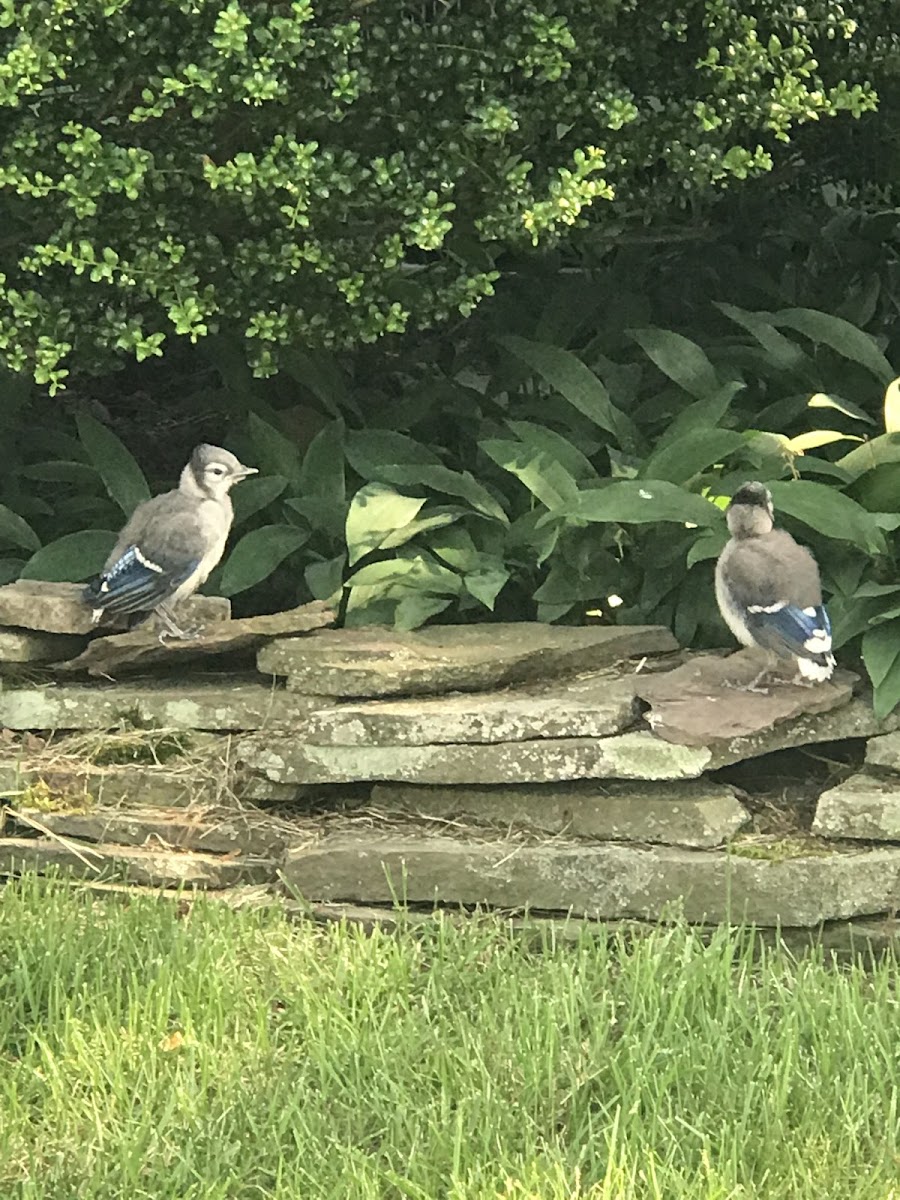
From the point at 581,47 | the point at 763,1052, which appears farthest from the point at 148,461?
the point at 763,1052

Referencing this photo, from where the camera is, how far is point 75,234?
432cm

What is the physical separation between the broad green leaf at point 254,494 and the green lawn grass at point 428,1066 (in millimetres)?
1684

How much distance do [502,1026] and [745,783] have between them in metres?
1.40

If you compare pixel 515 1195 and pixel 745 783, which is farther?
pixel 745 783

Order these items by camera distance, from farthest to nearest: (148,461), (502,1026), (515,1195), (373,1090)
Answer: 1. (148,461)
2. (502,1026)
3. (373,1090)
4. (515,1195)

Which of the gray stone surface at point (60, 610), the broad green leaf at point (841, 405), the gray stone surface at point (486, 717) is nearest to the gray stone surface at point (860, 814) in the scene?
the gray stone surface at point (486, 717)

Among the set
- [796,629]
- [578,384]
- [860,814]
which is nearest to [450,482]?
[578,384]

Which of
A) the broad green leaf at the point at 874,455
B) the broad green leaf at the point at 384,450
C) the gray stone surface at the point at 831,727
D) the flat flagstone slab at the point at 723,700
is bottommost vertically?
the gray stone surface at the point at 831,727

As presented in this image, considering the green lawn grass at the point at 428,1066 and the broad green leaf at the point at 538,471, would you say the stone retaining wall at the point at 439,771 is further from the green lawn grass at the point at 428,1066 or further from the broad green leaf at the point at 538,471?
the broad green leaf at the point at 538,471

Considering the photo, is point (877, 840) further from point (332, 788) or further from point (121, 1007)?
point (121, 1007)

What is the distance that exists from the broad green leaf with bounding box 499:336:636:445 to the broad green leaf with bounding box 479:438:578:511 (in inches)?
15.5

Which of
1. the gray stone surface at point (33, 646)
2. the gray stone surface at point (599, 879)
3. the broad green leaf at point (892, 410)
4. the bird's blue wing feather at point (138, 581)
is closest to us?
the gray stone surface at point (599, 879)

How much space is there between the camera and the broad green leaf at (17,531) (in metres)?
5.23

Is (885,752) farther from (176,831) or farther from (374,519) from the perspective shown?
(176,831)
